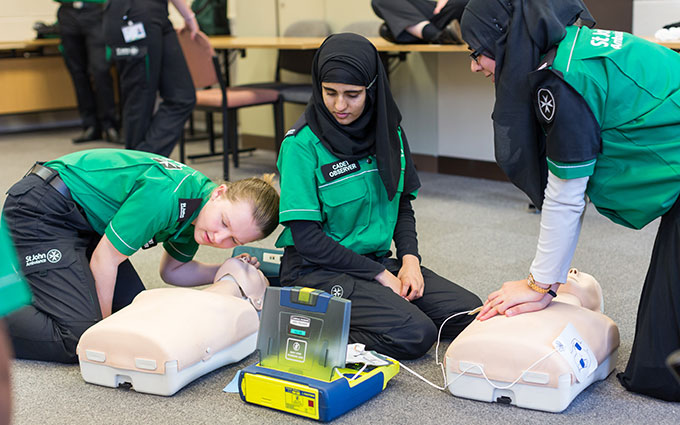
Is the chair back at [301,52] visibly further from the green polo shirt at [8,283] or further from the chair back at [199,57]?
the green polo shirt at [8,283]

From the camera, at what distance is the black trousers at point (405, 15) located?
153 inches

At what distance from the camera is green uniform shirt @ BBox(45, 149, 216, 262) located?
200cm

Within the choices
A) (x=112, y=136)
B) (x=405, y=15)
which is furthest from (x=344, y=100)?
(x=112, y=136)

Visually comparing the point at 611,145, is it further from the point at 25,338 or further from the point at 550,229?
the point at 25,338

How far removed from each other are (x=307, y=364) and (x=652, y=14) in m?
2.77

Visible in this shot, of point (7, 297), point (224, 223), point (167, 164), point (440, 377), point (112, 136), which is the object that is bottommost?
point (112, 136)

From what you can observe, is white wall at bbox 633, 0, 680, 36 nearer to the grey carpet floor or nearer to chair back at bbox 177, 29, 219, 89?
the grey carpet floor

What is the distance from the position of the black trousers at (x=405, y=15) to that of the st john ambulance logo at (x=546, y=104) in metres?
2.30

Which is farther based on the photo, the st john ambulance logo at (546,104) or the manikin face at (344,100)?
the manikin face at (344,100)

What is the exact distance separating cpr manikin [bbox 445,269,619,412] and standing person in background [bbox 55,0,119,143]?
4682mm

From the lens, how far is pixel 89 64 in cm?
606

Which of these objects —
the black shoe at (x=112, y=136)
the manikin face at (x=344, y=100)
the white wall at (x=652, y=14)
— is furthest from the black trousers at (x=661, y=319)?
the black shoe at (x=112, y=136)

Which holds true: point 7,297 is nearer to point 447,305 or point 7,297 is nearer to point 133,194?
point 133,194

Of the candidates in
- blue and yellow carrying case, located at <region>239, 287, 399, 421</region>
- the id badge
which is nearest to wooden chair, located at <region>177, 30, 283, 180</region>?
the id badge
